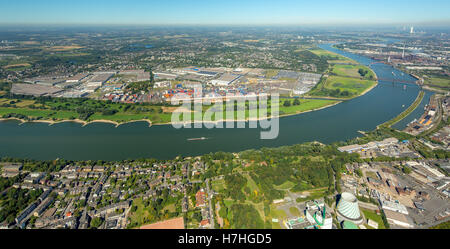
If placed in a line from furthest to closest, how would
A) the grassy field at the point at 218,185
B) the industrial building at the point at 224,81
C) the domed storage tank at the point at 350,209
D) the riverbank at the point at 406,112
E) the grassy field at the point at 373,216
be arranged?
the industrial building at the point at 224,81 < the riverbank at the point at 406,112 < the grassy field at the point at 218,185 < the grassy field at the point at 373,216 < the domed storage tank at the point at 350,209

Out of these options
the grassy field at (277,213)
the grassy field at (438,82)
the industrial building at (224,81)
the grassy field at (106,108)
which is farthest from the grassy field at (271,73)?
the grassy field at (277,213)

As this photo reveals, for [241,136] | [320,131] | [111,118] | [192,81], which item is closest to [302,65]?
[192,81]

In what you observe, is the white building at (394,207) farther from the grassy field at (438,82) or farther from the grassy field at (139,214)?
the grassy field at (438,82)

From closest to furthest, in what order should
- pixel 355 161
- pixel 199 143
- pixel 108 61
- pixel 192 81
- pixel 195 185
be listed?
pixel 195 185 → pixel 355 161 → pixel 199 143 → pixel 192 81 → pixel 108 61

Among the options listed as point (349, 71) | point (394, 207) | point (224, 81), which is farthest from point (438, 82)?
point (394, 207)

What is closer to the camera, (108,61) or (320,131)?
(320,131)

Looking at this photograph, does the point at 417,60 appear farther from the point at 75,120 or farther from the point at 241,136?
the point at 75,120

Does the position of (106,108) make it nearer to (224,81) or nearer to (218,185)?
(224,81)

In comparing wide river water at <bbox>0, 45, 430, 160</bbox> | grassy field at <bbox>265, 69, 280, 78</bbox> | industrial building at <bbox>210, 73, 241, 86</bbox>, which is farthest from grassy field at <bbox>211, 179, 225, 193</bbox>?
grassy field at <bbox>265, 69, 280, 78</bbox>

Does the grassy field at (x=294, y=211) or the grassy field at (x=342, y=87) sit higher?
the grassy field at (x=342, y=87)
